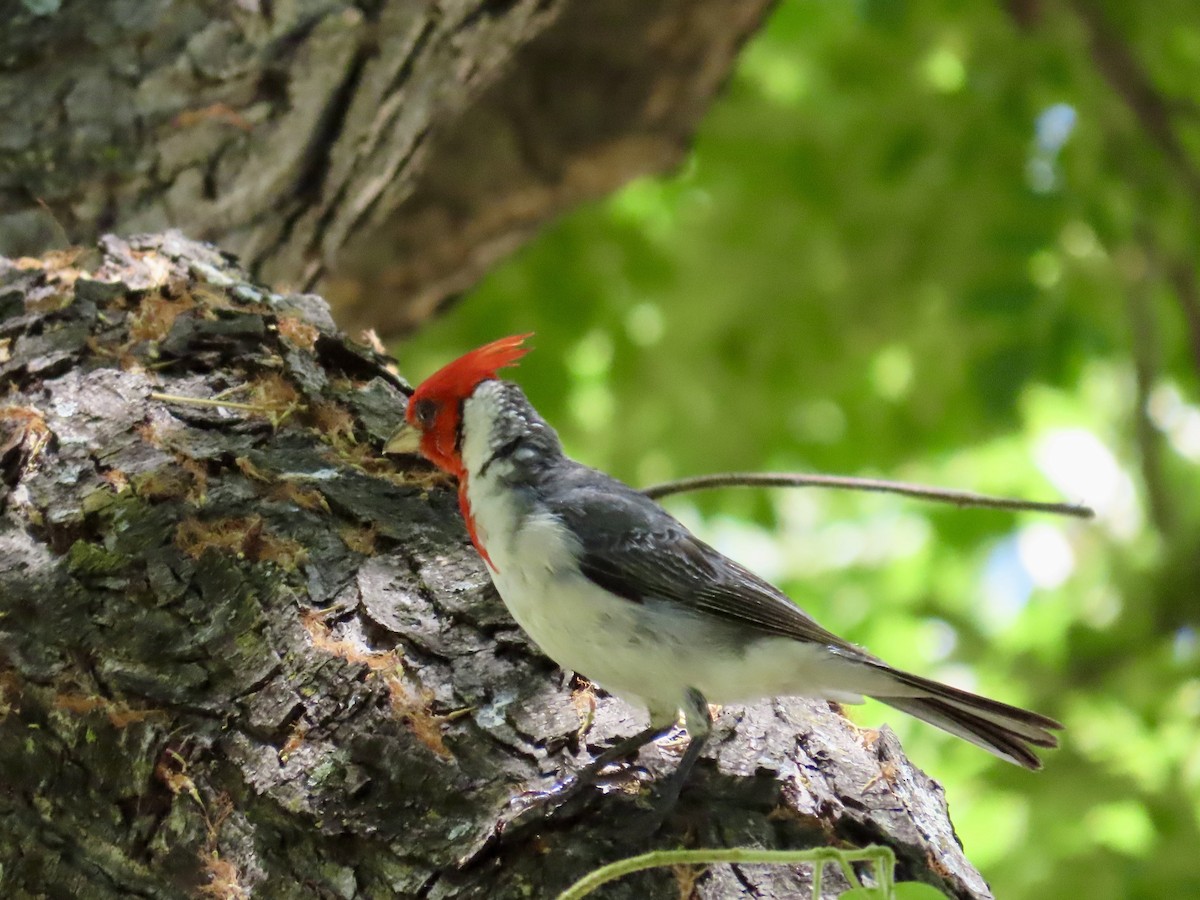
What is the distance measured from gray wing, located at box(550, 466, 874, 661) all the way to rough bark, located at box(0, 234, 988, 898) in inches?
6.8

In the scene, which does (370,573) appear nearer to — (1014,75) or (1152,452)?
(1014,75)

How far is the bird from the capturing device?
6.97 feet

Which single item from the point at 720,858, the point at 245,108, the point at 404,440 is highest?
the point at 245,108

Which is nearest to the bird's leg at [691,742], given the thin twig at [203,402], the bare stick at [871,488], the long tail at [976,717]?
the long tail at [976,717]

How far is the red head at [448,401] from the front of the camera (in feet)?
8.49

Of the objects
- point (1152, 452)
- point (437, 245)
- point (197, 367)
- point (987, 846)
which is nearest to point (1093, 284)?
point (1152, 452)

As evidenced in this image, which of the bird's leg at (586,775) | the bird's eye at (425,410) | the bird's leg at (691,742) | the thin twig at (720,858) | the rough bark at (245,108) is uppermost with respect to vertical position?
the rough bark at (245,108)

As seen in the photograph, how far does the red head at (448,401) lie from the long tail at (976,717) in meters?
1.02

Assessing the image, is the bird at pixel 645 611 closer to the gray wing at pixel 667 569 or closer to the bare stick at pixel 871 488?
the gray wing at pixel 667 569

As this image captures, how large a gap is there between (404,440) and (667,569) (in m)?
0.64

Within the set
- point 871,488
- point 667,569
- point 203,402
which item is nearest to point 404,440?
point 203,402

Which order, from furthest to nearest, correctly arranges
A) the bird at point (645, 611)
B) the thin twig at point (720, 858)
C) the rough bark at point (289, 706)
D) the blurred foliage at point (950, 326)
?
the blurred foliage at point (950, 326), the bird at point (645, 611), the rough bark at point (289, 706), the thin twig at point (720, 858)

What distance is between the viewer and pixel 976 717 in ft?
7.51

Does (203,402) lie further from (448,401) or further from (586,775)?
(586,775)
